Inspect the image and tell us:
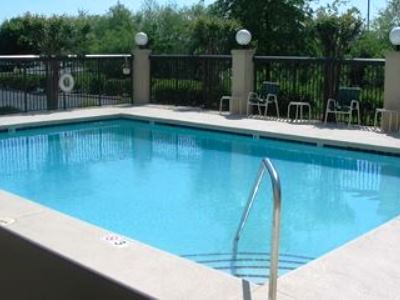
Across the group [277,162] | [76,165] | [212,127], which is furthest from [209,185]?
[212,127]

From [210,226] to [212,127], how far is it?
218 inches

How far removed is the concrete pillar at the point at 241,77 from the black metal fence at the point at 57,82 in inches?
132

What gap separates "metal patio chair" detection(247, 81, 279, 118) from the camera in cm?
1257

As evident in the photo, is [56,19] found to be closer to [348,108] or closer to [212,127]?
[212,127]

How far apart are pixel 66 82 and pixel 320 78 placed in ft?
19.3

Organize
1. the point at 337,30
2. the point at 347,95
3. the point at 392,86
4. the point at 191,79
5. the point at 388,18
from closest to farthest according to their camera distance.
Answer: the point at 392,86
the point at 347,95
the point at 337,30
the point at 191,79
the point at 388,18

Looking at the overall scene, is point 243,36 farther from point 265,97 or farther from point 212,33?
point 212,33

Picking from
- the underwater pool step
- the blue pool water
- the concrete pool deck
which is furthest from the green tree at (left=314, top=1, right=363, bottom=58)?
the underwater pool step

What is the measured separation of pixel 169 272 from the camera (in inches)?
157

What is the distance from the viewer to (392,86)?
10.7 m

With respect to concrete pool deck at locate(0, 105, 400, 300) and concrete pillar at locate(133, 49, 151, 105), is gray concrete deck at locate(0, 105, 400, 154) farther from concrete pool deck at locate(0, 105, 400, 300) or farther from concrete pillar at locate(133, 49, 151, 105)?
concrete pool deck at locate(0, 105, 400, 300)

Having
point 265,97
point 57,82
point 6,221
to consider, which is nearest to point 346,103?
point 265,97

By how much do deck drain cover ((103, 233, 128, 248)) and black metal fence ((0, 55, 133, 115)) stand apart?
30.3ft

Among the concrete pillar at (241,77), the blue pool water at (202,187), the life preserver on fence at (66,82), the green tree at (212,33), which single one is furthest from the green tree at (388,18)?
the blue pool water at (202,187)
